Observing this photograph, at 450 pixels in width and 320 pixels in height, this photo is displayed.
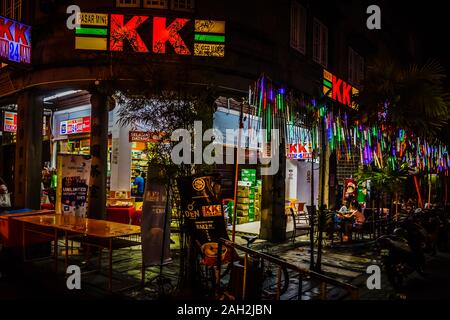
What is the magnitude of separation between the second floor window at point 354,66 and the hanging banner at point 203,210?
14794 millimetres

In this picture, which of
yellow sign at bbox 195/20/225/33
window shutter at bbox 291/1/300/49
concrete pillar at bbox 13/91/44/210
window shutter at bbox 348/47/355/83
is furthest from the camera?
window shutter at bbox 348/47/355/83

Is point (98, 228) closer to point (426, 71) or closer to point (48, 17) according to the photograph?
point (48, 17)

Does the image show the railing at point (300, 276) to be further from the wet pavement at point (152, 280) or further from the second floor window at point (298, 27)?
the second floor window at point (298, 27)

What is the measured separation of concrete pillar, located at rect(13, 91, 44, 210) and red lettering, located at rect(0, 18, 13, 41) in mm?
1824

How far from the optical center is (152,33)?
10.0m

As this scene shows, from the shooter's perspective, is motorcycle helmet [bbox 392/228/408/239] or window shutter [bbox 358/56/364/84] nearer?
motorcycle helmet [bbox 392/228/408/239]

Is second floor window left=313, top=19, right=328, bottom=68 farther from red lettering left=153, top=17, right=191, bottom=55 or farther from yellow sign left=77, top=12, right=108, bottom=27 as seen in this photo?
yellow sign left=77, top=12, right=108, bottom=27

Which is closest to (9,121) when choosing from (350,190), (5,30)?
(5,30)

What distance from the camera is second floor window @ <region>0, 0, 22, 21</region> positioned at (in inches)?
492

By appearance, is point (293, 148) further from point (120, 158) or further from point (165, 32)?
point (165, 32)

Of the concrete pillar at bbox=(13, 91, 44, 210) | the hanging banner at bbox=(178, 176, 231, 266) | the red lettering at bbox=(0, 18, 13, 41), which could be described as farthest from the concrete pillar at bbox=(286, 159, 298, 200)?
the red lettering at bbox=(0, 18, 13, 41)

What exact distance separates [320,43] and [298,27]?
227cm

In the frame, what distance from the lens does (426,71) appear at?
9.15 m

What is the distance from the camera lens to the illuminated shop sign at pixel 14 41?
1034 cm
